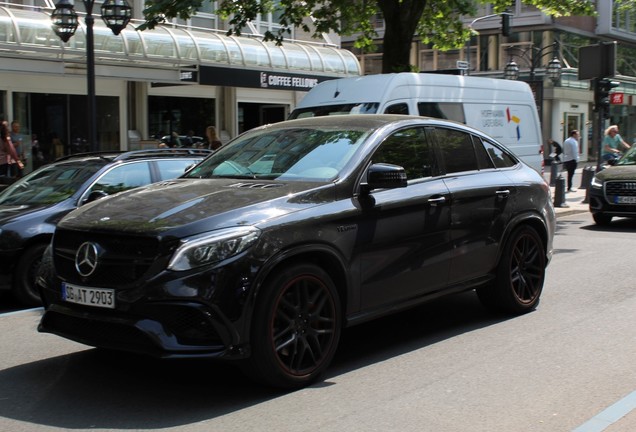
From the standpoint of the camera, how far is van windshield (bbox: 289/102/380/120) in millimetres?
12562

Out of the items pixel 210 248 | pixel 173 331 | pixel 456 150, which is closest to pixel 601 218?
pixel 456 150

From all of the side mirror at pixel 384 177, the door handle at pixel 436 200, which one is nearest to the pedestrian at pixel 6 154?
the door handle at pixel 436 200

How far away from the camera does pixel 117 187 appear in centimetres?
868

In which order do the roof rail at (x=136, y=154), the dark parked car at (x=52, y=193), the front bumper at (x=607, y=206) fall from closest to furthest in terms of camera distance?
→ the dark parked car at (x=52, y=193) < the roof rail at (x=136, y=154) < the front bumper at (x=607, y=206)

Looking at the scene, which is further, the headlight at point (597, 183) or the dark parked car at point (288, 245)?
the headlight at point (597, 183)

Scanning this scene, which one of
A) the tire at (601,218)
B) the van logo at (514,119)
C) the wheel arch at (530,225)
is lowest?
the tire at (601,218)

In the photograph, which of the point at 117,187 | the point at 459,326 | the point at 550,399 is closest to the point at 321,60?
the point at 117,187

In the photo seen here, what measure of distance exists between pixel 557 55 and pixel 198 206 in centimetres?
3900

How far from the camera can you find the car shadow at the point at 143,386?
4652mm

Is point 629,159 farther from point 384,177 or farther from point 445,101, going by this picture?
point 384,177

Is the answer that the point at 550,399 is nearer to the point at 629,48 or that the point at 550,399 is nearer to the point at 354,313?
the point at 354,313

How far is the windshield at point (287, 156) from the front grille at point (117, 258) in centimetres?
131

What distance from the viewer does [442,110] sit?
13.6 metres

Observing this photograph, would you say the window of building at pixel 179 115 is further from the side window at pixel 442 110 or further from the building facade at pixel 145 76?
the side window at pixel 442 110
